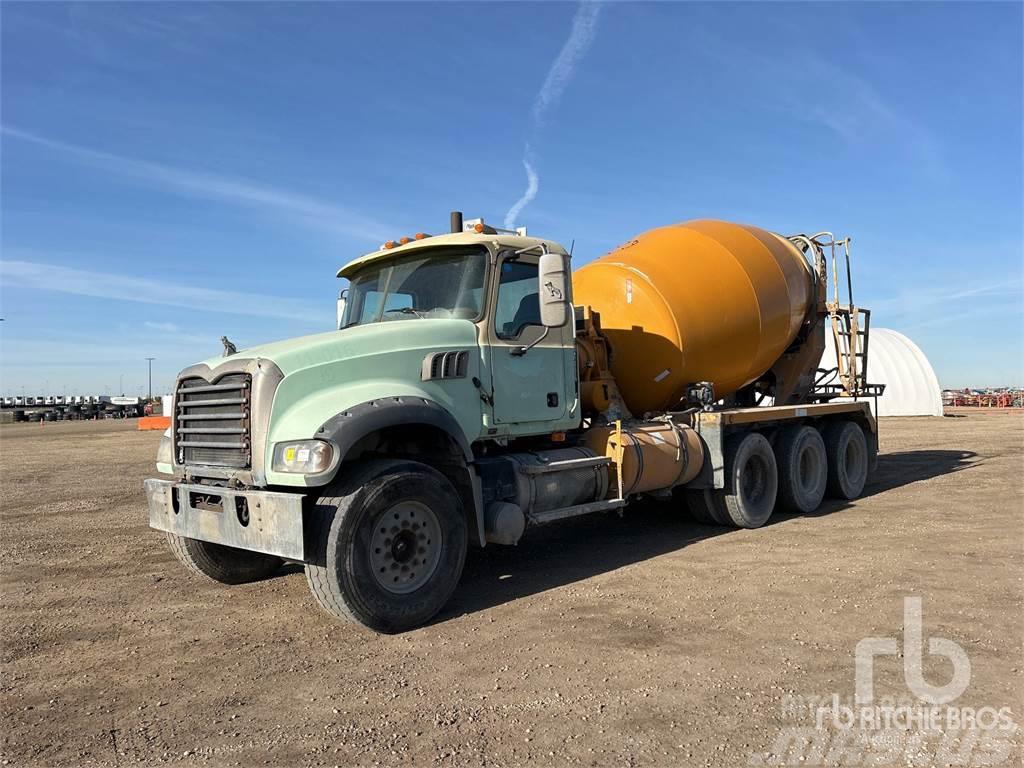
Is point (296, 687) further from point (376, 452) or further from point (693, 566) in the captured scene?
point (693, 566)

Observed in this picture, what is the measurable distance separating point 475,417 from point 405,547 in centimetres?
124

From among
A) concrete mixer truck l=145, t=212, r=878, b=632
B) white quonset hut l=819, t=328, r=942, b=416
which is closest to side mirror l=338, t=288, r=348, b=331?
concrete mixer truck l=145, t=212, r=878, b=632

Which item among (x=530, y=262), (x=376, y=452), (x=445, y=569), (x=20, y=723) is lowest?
(x=20, y=723)

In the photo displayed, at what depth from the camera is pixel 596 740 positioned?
349 centimetres

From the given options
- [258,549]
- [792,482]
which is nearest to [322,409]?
[258,549]

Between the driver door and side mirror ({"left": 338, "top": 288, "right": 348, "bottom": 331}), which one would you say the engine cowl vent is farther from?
side mirror ({"left": 338, "top": 288, "right": 348, "bottom": 331})

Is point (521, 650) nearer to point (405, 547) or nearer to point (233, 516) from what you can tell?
point (405, 547)

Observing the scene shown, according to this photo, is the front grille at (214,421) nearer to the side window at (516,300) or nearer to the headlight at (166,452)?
the headlight at (166,452)

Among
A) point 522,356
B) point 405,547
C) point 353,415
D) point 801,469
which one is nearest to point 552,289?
point 522,356

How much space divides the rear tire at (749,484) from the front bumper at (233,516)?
209 inches

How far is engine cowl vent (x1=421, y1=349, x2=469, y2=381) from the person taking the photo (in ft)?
18.9

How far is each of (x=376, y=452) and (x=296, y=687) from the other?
6.19 feet

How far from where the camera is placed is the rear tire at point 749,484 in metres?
8.57

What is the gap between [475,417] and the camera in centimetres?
611
